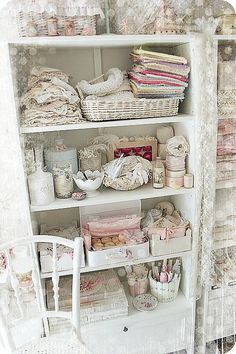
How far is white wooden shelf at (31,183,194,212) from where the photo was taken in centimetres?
139

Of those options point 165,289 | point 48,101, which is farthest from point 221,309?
point 48,101

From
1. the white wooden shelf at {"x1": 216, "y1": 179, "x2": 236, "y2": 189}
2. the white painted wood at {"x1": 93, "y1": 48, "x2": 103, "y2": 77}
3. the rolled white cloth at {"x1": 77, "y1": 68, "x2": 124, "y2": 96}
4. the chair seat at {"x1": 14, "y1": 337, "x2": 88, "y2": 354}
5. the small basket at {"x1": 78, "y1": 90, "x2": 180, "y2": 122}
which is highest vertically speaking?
the white painted wood at {"x1": 93, "y1": 48, "x2": 103, "y2": 77}

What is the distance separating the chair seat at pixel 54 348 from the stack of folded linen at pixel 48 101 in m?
0.85

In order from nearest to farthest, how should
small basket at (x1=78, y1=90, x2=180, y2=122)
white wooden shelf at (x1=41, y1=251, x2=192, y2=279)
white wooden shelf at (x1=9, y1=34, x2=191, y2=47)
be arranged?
1. white wooden shelf at (x1=9, y1=34, x2=191, y2=47)
2. small basket at (x1=78, y1=90, x2=180, y2=122)
3. white wooden shelf at (x1=41, y1=251, x2=192, y2=279)

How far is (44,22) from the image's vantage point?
1223 mm

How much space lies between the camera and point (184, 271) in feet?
5.57

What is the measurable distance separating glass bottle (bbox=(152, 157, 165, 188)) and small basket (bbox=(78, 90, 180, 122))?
22 centimetres

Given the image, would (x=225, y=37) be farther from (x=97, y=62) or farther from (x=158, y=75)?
(x=97, y=62)

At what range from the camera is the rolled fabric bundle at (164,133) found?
162cm

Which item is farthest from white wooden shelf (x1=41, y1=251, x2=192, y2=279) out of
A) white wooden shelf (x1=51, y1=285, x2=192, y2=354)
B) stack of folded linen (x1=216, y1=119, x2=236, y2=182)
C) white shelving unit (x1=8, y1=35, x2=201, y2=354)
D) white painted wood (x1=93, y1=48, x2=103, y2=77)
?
white painted wood (x1=93, y1=48, x2=103, y2=77)

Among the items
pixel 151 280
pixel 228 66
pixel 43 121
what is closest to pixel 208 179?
pixel 228 66

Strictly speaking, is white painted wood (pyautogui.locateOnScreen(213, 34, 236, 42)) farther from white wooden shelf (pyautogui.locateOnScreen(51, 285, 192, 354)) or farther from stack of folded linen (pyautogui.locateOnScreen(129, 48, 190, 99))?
white wooden shelf (pyautogui.locateOnScreen(51, 285, 192, 354))

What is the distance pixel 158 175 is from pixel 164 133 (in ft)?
0.80

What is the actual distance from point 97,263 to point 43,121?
26.0 inches
